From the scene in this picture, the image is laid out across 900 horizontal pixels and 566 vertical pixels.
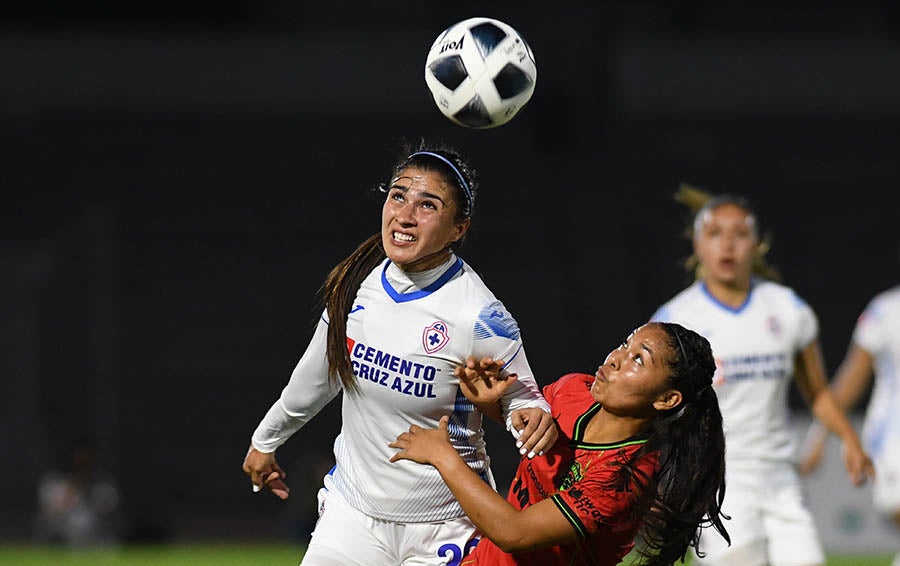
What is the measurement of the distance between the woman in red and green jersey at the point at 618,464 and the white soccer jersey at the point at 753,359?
2.09m

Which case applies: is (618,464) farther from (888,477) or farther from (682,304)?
(888,477)

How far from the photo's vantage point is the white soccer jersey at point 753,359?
6.01m

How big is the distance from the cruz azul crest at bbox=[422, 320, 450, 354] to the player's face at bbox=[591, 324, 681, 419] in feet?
1.50

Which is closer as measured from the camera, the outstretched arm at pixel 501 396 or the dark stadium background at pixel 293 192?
the outstretched arm at pixel 501 396

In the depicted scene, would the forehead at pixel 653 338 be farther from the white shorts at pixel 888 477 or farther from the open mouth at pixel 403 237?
the white shorts at pixel 888 477

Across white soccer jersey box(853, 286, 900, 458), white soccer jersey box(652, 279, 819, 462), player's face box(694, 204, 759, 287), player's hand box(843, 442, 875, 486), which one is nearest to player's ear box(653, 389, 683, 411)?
white soccer jersey box(652, 279, 819, 462)

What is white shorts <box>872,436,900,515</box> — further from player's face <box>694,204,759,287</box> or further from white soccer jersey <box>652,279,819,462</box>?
player's face <box>694,204,759,287</box>

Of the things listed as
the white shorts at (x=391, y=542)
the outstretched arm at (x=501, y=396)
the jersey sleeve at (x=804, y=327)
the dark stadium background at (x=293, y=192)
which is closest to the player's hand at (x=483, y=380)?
the outstretched arm at (x=501, y=396)

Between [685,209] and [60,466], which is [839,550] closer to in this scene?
[685,209]

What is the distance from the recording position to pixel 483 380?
3822 mm

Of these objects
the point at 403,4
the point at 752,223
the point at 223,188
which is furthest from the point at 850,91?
the point at 752,223

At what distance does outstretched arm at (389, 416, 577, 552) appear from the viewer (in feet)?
11.8

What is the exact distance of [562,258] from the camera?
17.1 meters

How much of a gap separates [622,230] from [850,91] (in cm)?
438
